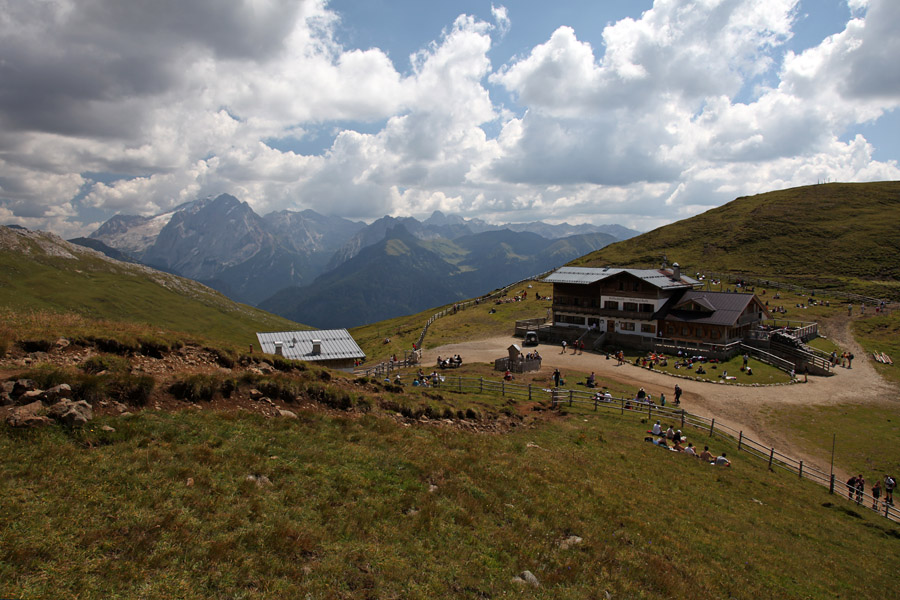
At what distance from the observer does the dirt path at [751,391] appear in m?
35.0

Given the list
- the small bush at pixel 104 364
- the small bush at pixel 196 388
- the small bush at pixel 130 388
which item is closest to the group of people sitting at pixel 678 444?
the small bush at pixel 196 388

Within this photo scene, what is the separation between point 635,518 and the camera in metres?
16.0

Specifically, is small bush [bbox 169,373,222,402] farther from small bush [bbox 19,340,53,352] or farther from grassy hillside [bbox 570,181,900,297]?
grassy hillside [bbox 570,181,900,297]

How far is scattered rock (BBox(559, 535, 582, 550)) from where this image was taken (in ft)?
41.8

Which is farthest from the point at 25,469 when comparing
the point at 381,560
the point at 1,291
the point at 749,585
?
the point at 1,291

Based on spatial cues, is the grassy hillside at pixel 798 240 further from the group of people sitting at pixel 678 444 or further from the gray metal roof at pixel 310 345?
the gray metal roof at pixel 310 345

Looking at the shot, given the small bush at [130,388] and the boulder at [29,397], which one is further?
the small bush at [130,388]

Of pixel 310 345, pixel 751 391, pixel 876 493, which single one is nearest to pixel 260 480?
pixel 876 493

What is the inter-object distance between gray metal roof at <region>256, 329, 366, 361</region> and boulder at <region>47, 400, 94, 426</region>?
103 feet

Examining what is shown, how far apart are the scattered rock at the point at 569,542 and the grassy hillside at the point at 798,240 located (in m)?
108

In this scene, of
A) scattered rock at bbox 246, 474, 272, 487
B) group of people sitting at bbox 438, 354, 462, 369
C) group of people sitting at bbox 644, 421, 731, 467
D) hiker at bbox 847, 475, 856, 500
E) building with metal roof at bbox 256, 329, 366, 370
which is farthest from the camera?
group of people sitting at bbox 438, 354, 462, 369

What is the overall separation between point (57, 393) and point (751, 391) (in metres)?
52.7

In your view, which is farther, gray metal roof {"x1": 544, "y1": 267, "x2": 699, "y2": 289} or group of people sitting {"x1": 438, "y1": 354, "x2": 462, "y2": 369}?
gray metal roof {"x1": 544, "y1": 267, "x2": 699, "y2": 289}

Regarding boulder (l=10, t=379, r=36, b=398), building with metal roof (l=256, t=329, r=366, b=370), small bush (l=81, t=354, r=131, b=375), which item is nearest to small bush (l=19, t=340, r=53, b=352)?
small bush (l=81, t=354, r=131, b=375)
